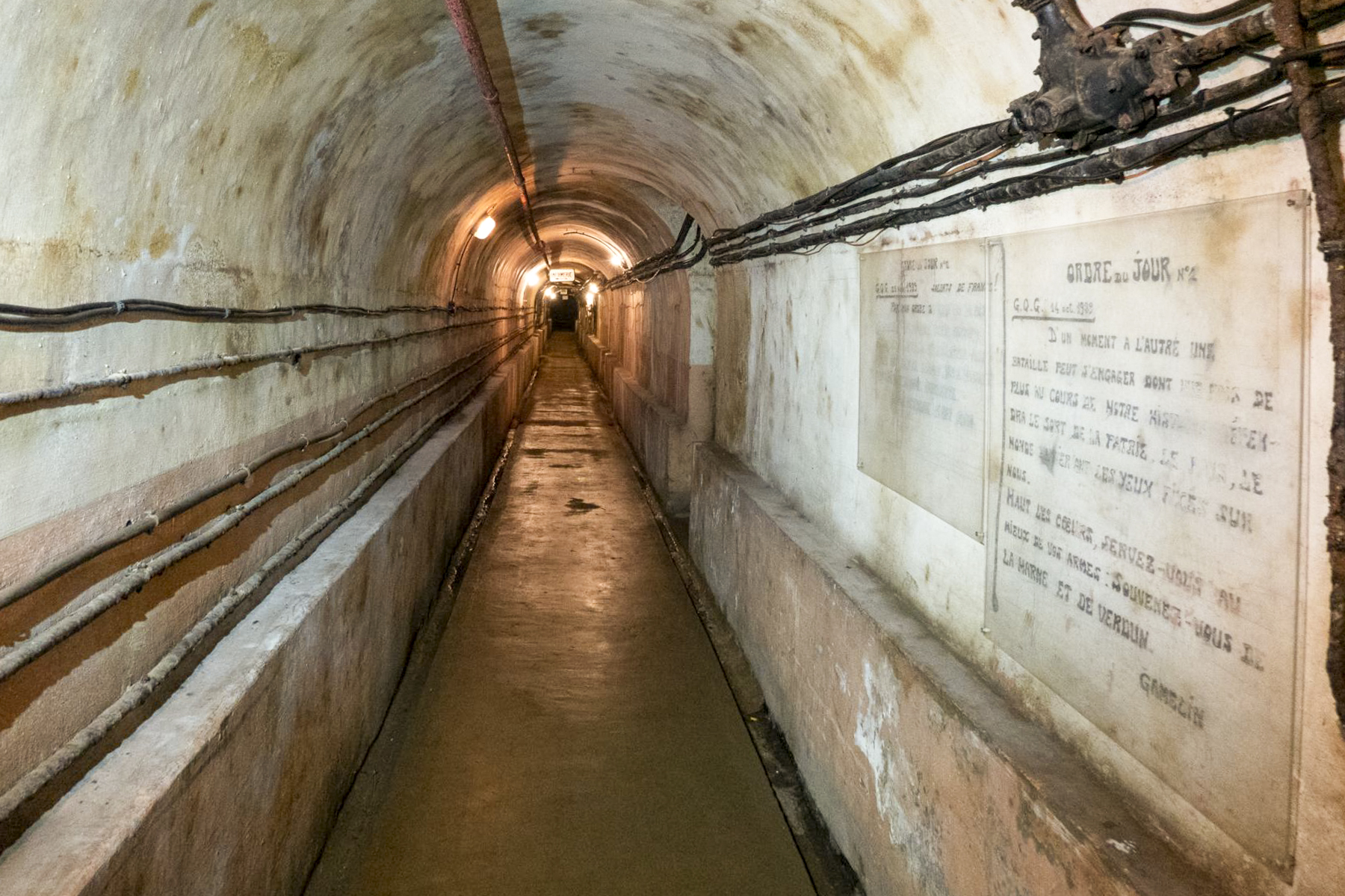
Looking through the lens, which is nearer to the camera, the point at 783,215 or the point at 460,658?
the point at 783,215

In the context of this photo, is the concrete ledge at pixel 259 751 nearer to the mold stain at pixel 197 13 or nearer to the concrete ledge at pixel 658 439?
the mold stain at pixel 197 13

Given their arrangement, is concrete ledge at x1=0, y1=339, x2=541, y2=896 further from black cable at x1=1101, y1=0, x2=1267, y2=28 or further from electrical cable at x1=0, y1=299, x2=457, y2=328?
black cable at x1=1101, y1=0, x2=1267, y2=28

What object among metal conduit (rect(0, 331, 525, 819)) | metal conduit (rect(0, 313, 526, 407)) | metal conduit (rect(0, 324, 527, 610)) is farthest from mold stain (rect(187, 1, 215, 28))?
metal conduit (rect(0, 331, 525, 819))

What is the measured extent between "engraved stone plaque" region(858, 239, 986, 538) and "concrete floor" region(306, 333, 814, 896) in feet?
5.96

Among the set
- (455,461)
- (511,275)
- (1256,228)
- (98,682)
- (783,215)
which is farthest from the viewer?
(511,275)

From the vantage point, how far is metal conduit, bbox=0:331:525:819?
2.13 metres

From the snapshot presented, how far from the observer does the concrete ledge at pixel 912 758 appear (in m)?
2.15

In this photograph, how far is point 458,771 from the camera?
14.6 ft

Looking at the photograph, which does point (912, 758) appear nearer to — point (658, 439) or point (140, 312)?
point (140, 312)

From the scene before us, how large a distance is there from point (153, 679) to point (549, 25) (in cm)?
370

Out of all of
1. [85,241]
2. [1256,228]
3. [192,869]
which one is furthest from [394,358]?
[1256,228]

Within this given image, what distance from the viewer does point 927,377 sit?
339cm

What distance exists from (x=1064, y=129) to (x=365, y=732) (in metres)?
4.17

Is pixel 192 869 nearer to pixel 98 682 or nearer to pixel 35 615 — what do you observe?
pixel 98 682
